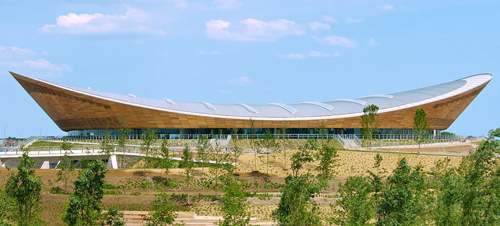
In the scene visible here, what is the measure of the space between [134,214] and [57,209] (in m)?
3.47

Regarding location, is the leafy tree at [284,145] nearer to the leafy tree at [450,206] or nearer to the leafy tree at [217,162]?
the leafy tree at [217,162]

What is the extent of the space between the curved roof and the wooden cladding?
17.0 inches

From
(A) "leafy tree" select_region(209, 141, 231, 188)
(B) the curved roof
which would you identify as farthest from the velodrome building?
(A) "leafy tree" select_region(209, 141, 231, 188)

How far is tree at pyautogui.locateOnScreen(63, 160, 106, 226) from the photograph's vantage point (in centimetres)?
2269

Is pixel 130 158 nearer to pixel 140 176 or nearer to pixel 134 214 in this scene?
pixel 140 176

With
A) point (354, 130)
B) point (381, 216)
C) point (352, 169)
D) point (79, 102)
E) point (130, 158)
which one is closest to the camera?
point (381, 216)

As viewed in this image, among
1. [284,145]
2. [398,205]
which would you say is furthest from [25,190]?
[284,145]

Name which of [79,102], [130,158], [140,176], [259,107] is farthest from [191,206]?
[259,107]

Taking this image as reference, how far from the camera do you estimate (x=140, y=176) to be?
48406 mm

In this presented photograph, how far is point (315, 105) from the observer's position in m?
80.8

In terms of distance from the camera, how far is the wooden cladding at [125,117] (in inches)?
2763

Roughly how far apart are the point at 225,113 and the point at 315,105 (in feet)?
37.2

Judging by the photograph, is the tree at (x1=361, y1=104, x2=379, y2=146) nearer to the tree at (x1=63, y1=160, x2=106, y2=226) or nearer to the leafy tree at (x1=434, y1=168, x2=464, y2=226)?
the leafy tree at (x1=434, y1=168, x2=464, y2=226)

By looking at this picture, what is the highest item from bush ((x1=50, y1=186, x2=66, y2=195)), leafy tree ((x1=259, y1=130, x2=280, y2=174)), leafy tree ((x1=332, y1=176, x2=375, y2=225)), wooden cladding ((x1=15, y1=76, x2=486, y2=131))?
wooden cladding ((x1=15, y1=76, x2=486, y2=131))
